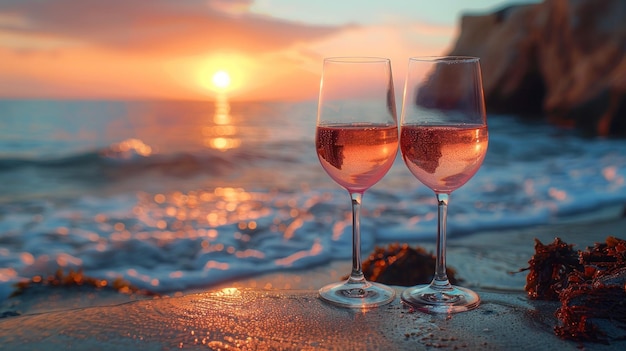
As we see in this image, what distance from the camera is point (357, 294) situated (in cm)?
240

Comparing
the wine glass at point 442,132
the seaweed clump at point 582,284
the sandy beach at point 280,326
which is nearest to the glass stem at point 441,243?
the wine glass at point 442,132

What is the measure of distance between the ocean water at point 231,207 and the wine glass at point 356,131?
3448mm

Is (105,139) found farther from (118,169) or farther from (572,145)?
(572,145)

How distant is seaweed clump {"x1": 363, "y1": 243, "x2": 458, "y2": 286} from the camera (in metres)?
3.48

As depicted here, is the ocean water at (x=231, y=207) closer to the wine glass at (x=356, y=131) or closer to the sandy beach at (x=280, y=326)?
the sandy beach at (x=280, y=326)

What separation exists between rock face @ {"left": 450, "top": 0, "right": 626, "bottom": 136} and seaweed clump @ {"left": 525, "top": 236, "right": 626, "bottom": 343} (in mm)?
19435

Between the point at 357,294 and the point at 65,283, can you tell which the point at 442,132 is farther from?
the point at 65,283

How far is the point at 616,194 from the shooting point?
9.06 m

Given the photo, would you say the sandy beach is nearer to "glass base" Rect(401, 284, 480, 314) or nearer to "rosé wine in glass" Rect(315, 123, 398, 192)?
"glass base" Rect(401, 284, 480, 314)

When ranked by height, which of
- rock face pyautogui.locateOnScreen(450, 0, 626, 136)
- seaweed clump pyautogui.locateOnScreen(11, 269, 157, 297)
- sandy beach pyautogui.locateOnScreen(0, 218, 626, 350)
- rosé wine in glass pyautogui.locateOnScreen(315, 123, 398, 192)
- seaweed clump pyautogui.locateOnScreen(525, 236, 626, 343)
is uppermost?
rock face pyautogui.locateOnScreen(450, 0, 626, 136)

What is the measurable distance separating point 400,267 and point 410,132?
1.41 meters

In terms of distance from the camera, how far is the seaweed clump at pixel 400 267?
3.48 meters

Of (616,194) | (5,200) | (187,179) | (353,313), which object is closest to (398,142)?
(353,313)

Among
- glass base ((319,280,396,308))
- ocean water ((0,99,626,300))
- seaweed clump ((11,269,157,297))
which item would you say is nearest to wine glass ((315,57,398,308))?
glass base ((319,280,396,308))
